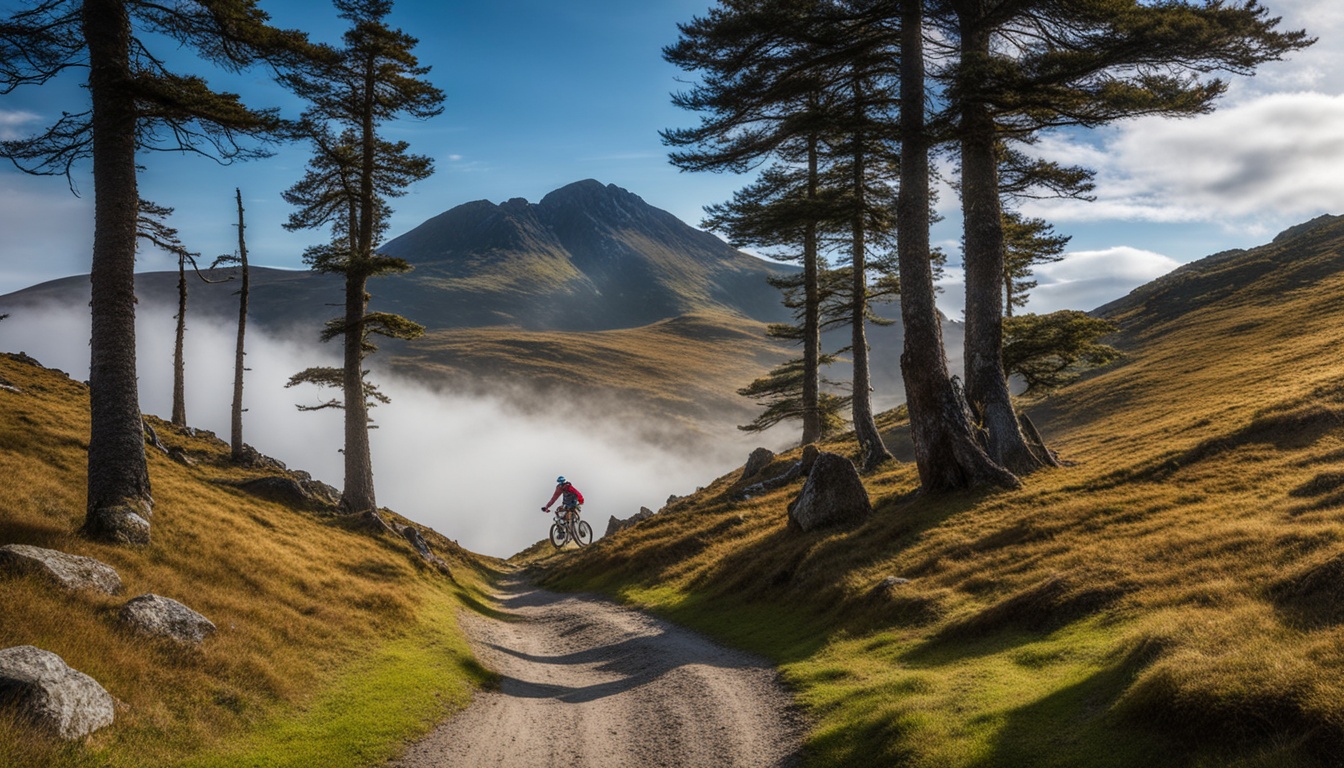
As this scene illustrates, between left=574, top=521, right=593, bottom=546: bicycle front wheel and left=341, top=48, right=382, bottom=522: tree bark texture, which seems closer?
left=341, top=48, right=382, bottom=522: tree bark texture

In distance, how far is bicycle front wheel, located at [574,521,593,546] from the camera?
4625cm

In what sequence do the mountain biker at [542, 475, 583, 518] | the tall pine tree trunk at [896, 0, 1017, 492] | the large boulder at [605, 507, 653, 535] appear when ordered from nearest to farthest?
the tall pine tree trunk at [896, 0, 1017, 492] < the mountain biker at [542, 475, 583, 518] < the large boulder at [605, 507, 653, 535]

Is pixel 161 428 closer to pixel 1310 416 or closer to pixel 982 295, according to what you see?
pixel 982 295

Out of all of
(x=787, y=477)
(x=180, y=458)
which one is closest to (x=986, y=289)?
(x=787, y=477)

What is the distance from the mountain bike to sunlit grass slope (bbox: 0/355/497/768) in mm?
21341

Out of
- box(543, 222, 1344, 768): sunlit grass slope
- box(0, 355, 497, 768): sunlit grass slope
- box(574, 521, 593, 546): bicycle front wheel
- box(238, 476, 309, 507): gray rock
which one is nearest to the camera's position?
box(543, 222, 1344, 768): sunlit grass slope

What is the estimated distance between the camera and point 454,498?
502 ft

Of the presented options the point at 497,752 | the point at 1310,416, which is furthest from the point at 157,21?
the point at 1310,416

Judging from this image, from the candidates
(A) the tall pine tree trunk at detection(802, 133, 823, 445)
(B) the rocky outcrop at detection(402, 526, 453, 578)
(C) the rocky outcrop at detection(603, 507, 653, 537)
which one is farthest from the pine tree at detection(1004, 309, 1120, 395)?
(C) the rocky outcrop at detection(603, 507, 653, 537)

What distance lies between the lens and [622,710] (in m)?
12.2

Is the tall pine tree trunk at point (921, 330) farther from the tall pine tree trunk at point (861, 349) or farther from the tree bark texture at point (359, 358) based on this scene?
the tree bark texture at point (359, 358)

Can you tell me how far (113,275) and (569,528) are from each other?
109ft

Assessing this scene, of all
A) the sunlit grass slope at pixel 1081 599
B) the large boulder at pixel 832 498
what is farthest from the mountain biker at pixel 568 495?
the large boulder at pixel 832 498

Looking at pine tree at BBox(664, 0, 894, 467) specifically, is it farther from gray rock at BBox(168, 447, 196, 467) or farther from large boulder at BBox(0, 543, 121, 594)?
gray rock at BBox(168, 447, 196, 467)
